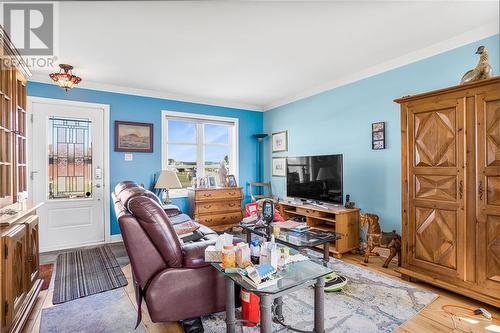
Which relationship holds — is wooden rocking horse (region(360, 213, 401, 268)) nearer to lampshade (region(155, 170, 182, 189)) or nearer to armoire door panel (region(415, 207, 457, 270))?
armoire door panel (region(415, 207, 457, 270))

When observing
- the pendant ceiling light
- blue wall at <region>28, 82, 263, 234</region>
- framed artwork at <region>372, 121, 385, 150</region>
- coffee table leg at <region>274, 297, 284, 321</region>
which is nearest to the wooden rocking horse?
framed artwork at <region>372, 121, 385, 150</region>

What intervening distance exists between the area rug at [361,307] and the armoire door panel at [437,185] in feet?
1.17

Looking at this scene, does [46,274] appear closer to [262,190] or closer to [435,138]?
[262,190]

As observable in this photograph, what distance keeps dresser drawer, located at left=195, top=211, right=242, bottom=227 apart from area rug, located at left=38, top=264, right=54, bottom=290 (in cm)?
199

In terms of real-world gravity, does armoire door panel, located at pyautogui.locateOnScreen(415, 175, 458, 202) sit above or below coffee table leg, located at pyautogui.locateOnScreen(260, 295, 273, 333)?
above

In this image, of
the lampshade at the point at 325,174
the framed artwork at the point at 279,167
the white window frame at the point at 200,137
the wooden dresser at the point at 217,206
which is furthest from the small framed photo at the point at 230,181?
the lampshade at the point at 325,174

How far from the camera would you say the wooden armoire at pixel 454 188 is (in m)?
2.12

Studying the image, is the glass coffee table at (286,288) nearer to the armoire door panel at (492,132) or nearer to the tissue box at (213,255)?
the tissue box at (213,255)

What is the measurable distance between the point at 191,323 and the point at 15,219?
147cm

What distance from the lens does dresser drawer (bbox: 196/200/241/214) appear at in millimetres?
4418

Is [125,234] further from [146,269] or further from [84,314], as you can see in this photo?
[84,314]

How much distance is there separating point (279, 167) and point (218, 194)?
1386 millimetres

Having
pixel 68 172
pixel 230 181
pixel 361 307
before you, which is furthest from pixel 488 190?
pixel 68 172

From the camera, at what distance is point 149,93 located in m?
4.46
